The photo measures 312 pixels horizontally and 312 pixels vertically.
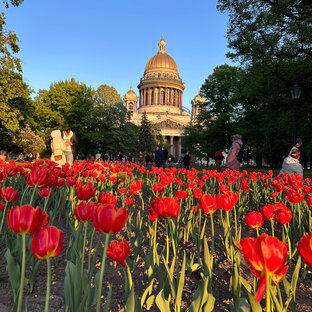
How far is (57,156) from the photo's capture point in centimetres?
734

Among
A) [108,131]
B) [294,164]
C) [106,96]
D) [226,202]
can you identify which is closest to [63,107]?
[108,131]

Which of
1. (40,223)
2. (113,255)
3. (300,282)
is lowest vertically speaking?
(300,282)

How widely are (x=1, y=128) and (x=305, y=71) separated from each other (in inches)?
961

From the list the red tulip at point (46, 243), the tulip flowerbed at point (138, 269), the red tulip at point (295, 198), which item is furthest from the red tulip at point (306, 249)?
the red tulip at point (295, 198)

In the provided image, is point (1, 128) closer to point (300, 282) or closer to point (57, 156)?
point (57, 156)

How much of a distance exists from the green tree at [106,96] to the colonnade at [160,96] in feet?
143

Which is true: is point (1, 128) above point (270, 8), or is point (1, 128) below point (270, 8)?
below

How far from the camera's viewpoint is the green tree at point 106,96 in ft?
118

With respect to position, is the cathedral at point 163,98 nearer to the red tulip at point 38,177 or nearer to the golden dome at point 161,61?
the golden dome at point 161,61

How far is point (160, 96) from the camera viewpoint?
81.3 m

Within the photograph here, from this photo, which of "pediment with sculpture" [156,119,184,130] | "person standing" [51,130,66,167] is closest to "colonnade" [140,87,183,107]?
"pediment with sculpture" [156,119,184,130]

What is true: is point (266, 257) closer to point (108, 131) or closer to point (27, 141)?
point (27, 141)

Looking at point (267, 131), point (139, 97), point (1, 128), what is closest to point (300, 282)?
point (267, 131)

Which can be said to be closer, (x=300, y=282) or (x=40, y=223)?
(x=40, y=223)
